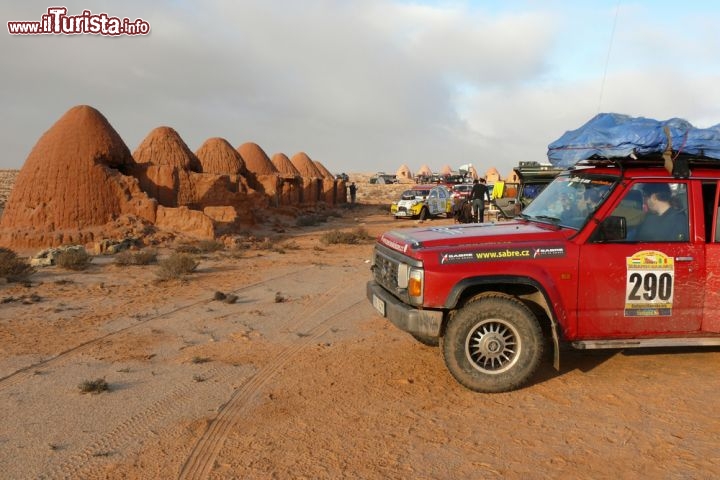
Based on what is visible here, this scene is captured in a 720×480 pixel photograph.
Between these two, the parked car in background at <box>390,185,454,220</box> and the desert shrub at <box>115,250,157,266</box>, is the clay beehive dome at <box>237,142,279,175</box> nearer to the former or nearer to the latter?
the parked car in background at <box>390,185,454,220</box>

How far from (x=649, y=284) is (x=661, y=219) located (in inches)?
26.4

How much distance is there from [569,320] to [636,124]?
210 cm

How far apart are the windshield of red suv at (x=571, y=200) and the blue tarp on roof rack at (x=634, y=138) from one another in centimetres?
26

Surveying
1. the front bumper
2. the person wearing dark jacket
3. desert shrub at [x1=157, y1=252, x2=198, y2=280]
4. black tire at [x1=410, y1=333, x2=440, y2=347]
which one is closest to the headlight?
the front bumper

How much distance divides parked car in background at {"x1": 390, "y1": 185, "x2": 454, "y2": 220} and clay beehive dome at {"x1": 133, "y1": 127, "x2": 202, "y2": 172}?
38.9 feet

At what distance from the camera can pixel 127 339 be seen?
6973 millimetres

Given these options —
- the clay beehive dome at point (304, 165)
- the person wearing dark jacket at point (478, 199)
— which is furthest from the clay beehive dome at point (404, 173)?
the person wearing dark jacket at point (478, 199)

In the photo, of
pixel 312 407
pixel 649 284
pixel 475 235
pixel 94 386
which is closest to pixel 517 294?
pixel 475 235

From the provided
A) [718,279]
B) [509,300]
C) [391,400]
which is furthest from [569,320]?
[391,400]

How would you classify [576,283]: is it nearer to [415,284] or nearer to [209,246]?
[415,284]

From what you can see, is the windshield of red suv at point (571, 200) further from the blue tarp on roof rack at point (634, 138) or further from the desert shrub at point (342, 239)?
the desert shrub at point (342, 239)

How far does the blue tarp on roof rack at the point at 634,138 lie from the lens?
515 centimetres

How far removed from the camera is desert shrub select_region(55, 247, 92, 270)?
12.3 metres

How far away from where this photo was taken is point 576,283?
494 centimetres
